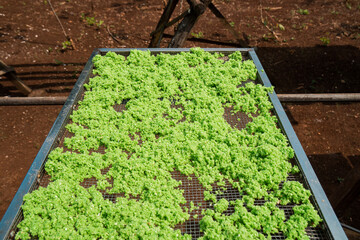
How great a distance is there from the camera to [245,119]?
3.13 meters

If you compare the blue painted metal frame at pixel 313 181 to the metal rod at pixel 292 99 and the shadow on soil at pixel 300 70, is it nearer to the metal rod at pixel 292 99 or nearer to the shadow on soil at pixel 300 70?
the metal rod at pixel 292 99

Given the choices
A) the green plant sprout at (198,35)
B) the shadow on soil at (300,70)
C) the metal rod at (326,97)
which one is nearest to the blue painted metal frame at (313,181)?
the metal rod at (326,97)

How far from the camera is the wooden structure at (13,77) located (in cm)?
529

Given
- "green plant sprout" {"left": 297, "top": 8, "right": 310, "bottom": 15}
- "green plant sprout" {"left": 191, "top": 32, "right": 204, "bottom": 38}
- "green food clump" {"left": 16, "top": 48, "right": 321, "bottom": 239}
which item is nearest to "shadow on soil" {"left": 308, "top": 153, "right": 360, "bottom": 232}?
"green food clump" {"left": 16, "top": 48, "right": 321, "bottom": 239}

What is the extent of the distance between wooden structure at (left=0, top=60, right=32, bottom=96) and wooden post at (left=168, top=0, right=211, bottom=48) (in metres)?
3.98

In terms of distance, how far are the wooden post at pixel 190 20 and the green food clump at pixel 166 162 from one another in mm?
910

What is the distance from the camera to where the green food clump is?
2.11 meters

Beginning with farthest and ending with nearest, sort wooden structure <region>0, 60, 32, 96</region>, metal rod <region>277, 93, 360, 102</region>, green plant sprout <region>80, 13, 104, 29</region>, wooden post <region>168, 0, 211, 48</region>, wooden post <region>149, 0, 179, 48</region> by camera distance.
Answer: green plant sprout <region>80, 13, 104, 29</region>
wooden structure <region>0, 60, 32, 96</region>
wooden post <region>149, 0, 179, 48</region>
wooden post <region>168, 0, 211, 48</region>
metal rod <region>277, 93, 360, 102</region>

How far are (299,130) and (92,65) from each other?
16.0ft

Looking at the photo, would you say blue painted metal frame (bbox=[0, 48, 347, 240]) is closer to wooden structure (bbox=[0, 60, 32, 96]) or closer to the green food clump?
the green food clump

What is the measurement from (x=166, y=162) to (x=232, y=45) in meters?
4.80

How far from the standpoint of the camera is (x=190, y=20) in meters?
4.21

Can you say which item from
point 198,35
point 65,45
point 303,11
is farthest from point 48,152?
point 303,11

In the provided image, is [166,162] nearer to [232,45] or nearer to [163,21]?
[163,21]
